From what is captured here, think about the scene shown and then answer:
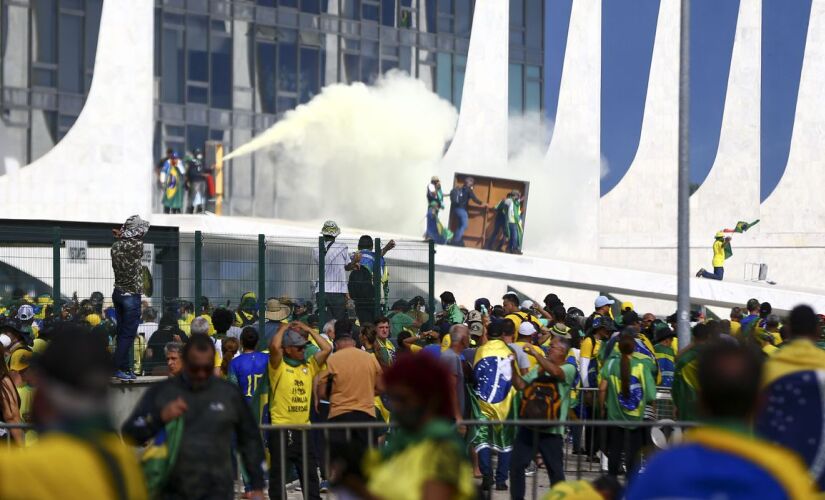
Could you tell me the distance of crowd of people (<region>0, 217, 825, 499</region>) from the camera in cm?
376

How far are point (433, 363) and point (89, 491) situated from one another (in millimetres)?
1247

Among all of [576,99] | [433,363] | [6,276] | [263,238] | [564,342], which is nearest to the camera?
[433,363]

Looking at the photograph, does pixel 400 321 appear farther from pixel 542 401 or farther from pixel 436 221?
pixel 436 221

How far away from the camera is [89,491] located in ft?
12.0

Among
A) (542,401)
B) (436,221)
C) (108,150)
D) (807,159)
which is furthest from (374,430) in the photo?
(807,159)

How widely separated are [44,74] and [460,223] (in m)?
10.4

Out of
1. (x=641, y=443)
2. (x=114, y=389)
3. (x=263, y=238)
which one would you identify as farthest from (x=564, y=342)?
(x=263, y=238)

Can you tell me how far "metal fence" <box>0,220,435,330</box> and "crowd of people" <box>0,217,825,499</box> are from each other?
0.58 feet

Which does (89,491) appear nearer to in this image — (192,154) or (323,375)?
(323,375)

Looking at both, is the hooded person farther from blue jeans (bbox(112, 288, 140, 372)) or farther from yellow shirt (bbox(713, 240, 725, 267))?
yellow shirt (bbox(713, 240, 725, 267))

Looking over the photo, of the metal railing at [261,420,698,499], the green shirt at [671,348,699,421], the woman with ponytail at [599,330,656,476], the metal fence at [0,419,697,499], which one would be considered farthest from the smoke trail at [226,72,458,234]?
the green shirt at [671,348,699,421]

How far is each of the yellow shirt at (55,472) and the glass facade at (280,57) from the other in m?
36.7

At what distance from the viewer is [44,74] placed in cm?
3247

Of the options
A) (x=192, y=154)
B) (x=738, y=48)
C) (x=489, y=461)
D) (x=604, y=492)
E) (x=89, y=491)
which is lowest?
(x=489, y=461)
